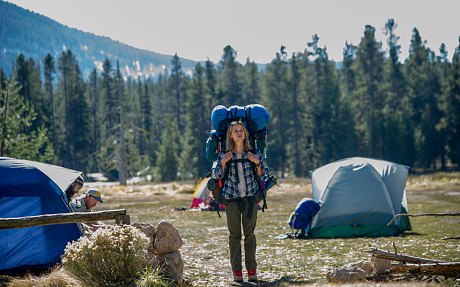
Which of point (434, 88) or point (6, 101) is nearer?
point (6, 101)

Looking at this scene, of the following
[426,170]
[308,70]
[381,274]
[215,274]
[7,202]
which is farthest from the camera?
[308,70]

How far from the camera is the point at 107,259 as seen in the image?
15.8ft

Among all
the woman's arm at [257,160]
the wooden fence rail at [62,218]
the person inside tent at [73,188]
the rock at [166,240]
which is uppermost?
the woman's arm at [257,160]

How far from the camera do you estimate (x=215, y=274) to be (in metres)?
6.67

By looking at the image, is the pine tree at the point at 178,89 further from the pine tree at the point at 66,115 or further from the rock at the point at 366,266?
the rock at the point at 366,266

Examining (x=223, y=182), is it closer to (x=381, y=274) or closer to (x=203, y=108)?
(x=381, y=274)

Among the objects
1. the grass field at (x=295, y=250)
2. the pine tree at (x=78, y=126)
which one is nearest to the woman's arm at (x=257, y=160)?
the grass field at (x=295, y=250)

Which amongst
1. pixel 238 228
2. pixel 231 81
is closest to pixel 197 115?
pixel 231 81

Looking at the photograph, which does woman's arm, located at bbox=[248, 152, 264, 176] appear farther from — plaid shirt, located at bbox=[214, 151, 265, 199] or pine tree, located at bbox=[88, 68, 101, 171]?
pine tree, located at bbox=[88, 68, 101, 171]

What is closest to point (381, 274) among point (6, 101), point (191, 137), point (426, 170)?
point (6, 101)

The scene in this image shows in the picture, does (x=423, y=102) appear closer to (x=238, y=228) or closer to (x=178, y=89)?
(x=178, y=89)

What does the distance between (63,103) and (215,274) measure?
239 ft

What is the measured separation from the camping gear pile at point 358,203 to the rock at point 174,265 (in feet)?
16.0

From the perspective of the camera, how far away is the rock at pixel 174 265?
569 centimetres
